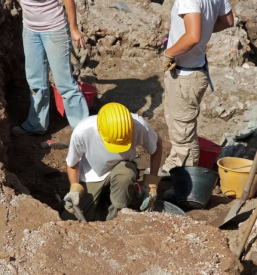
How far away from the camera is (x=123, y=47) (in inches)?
290

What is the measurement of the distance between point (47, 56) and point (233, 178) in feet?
7.05

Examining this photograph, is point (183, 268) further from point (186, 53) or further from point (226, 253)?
point (186, 53)

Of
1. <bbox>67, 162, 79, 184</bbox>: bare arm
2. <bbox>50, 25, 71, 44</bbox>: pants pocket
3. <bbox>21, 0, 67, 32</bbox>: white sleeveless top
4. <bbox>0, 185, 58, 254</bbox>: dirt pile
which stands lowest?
<bbox>67, 162, 79, 184</bbox>: bare arm

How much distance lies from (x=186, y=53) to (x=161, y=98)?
2292mm

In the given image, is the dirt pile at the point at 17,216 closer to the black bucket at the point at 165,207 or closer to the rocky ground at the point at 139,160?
the rocky ground at the point at 139,160

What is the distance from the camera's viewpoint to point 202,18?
13.9 ft

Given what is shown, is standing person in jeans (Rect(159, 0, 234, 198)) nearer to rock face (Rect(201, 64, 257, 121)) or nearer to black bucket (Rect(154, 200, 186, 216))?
black bucket (Rect(154, 200, 186, 216))

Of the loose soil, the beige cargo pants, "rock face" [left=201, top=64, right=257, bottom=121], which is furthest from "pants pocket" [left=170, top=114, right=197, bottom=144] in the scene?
"rock face" [left=201, top=64, right=257, bottom=121]

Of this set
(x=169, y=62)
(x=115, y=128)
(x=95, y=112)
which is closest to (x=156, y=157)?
(x=115, y=128)

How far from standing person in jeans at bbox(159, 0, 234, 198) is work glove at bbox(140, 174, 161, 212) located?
75 centimetres

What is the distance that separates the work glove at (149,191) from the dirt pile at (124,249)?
2.34 feet

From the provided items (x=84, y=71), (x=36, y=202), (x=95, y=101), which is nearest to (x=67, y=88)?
(x=95, y=101)

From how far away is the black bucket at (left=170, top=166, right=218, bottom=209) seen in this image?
462 centimetres

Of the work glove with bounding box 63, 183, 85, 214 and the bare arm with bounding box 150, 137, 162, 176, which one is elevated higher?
the bare arm with bounding box 150, 137, 162, 176
